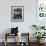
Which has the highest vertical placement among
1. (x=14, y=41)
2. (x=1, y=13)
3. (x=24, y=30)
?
(x=1, y=13)

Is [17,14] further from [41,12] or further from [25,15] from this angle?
[41,12]

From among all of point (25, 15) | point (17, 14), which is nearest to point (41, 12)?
point (25, 15)

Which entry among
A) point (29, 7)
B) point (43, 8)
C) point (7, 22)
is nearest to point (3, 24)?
point (7, 22)

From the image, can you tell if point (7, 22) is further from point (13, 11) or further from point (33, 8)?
point (33, 8)

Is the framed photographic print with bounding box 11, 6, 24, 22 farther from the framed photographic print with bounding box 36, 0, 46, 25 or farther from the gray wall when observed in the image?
the framed photographic print with bounding box 36, 0, 46, 25

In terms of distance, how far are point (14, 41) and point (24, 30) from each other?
713 mm

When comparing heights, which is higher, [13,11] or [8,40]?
[13,11]

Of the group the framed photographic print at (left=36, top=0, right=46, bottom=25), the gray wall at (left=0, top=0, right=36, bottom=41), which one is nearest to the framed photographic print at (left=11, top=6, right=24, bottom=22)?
the gray wall at (left=0, top=0, right=36, bottom=41)

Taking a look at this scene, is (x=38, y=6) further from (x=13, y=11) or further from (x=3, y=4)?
(x=3, y=4)

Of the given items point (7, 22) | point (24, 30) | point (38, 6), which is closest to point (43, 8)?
point (38, 6)

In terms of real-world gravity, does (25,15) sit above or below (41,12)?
below

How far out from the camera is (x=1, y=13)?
7.20 m

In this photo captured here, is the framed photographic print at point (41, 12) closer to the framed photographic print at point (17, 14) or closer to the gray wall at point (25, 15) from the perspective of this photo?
the gray wall at point (25, 15)

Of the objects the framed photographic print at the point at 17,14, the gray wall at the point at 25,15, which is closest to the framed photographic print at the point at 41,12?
the gray wall at the point at 25,15
